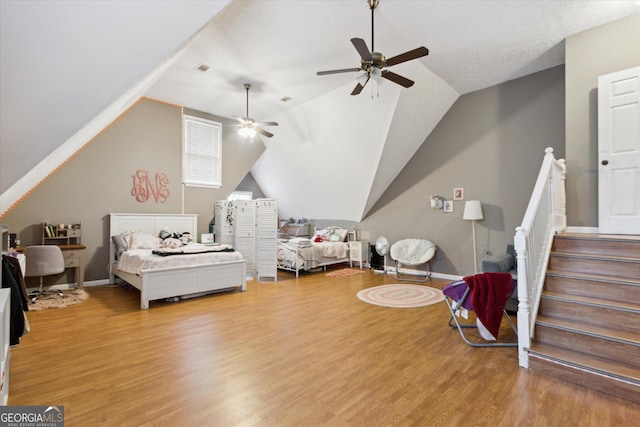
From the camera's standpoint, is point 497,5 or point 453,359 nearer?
point 453,359

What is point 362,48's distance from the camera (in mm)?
3070

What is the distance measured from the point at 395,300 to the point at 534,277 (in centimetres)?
216

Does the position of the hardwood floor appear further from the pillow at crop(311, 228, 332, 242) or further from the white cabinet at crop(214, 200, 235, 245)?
the pillow at crop(311, 228, 332, 242)

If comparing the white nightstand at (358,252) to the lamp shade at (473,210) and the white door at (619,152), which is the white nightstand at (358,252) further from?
the white door at (619,152)

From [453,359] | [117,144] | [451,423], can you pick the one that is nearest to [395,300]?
[453,359]

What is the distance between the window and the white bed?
974 mm

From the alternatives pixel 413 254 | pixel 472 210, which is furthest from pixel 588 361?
pixel 413 254

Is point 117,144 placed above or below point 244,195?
above

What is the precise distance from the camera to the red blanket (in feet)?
10.2

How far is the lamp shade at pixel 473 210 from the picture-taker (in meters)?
5.58

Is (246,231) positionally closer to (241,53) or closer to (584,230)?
(241,53)

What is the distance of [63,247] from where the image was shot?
5094mm

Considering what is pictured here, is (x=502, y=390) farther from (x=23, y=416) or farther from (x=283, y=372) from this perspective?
(x=23, y=416)

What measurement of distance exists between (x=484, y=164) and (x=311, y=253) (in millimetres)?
3937
